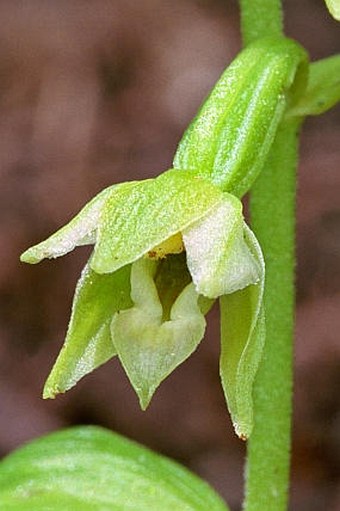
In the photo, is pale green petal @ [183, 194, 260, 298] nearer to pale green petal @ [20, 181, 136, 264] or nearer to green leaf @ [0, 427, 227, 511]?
pale green petal @ [20, 181, 136, 264]

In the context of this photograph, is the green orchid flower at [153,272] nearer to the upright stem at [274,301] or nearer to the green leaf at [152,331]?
the green leaf at [152,331]

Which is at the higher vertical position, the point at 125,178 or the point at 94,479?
the point at 94,479

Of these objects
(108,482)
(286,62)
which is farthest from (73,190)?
(286,62)

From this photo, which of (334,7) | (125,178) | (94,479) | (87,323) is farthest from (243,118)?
(125,178)

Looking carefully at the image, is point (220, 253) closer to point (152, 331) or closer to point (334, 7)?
point (152, 331)

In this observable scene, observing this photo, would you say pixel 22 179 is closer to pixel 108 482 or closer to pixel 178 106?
pixel 178 106

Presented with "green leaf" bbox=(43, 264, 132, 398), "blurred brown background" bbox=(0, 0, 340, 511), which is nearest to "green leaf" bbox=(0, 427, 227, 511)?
"green leaf" bbox=(43, 264, 132, 398)
